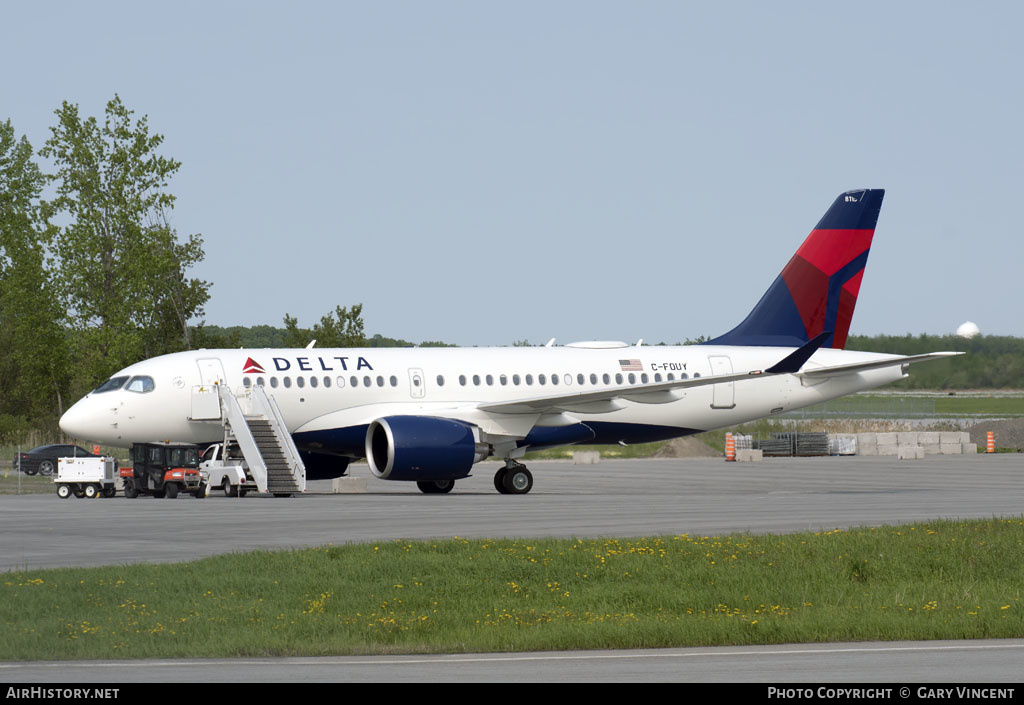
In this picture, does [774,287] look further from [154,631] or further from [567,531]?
[154,631]

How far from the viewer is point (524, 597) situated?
1628cm

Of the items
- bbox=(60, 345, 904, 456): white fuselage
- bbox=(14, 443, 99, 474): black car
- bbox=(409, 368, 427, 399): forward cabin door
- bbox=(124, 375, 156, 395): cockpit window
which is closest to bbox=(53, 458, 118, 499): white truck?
bbox=(60, 345, 904, 456): white fuselage

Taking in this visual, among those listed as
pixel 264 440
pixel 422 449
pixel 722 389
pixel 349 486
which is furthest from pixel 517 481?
pixel 722 389

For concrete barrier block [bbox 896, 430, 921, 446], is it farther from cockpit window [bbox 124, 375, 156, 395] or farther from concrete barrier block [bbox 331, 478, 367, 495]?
cockpit window [bbox 124, 375, 156, 395]

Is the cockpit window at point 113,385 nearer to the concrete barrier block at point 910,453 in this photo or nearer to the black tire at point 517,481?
the black tire at point 517,481

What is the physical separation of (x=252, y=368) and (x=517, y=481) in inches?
318

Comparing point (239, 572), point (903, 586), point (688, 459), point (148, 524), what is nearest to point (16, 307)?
point (688, 459)

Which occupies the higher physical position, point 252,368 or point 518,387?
point 252,368

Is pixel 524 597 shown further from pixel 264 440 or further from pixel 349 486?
pixel 349 486

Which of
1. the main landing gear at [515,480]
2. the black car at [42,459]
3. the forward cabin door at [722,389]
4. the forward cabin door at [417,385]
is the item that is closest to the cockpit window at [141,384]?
the forward cabin door at [417,385]

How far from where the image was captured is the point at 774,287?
4509 cm

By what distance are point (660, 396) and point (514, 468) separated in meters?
4.58

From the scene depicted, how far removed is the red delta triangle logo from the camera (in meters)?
39.5

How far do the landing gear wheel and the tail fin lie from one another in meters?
9.98
